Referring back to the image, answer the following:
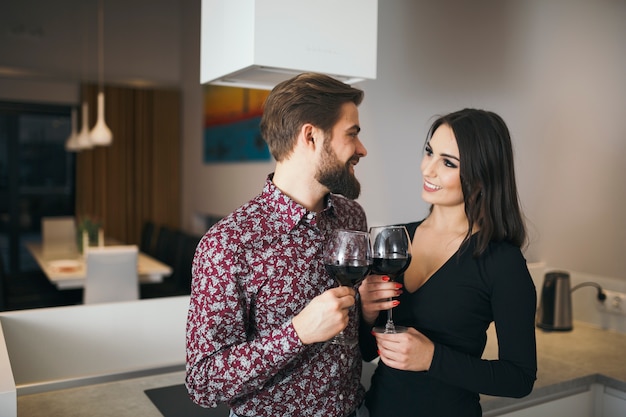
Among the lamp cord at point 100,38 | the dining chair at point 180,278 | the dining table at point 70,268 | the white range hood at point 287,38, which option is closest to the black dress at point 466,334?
the white range hood at point 287,38

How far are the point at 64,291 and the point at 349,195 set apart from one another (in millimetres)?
3901

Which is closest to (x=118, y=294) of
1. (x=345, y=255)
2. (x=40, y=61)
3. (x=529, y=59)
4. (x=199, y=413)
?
(x=199, y=413)

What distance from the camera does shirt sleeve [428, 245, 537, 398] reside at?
1146 mm

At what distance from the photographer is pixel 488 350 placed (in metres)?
2.12

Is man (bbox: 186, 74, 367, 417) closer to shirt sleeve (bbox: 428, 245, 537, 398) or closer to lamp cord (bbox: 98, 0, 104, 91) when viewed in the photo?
shirt sleeve (bbox: 428, 245, 537, 398)

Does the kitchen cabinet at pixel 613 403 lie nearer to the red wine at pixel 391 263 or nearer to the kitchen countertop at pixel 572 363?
the kitchen countertop at pixel 572 363

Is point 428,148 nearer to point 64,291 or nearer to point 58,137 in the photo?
point 64,291

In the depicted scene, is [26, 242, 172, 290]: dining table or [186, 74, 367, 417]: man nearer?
[186, 74, 367, 417]: man

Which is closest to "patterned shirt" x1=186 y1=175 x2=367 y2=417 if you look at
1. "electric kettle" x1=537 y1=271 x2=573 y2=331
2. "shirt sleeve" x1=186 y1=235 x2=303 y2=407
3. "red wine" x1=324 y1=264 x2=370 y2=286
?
"shirt sleeve" x1=186 y1=235 x2=303 y2=407

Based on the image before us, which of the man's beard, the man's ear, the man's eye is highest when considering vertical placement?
the man's ear

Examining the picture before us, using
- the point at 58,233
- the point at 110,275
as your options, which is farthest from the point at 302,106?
the point at 58,233

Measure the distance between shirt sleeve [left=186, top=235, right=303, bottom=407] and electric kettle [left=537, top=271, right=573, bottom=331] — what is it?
1641 millimetres

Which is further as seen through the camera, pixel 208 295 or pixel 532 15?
pixel 532 15

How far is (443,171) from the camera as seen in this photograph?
50.9 inches
